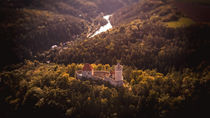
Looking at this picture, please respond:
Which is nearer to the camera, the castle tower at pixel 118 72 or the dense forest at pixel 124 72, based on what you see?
the castle tower at pixel 118 72

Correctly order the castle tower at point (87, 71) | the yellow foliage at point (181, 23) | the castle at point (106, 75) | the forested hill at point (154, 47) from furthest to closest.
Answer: the yellow foliage at point (181, 23), the forested hill at point (154, 47), the castle tower at point (87, 71), the castle at point (106, 75)

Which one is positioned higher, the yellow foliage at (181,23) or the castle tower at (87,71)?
the yellow foliage at (181,23)

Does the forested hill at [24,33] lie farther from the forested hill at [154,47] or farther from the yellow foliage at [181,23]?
the yellow foliage at [181,23]

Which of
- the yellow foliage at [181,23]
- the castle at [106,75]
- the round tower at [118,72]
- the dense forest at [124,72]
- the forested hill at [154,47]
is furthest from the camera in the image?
the yellow foliage at [181,23]

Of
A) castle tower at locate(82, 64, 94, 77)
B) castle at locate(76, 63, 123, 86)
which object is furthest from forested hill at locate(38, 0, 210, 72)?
castle tower at locate(82, 64, 94, 77)

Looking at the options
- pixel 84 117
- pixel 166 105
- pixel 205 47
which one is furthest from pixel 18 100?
pixel 205 47

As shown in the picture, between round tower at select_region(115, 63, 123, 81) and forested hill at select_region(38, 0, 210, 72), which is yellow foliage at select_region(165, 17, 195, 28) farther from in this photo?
round tower at select_region(115, 63, 123, 81)

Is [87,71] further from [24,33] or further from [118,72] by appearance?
[24,33]

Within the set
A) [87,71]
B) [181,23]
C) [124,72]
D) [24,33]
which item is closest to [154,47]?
[181,23]

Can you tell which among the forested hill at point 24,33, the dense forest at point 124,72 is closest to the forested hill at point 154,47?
the dense forest at point 124,72
